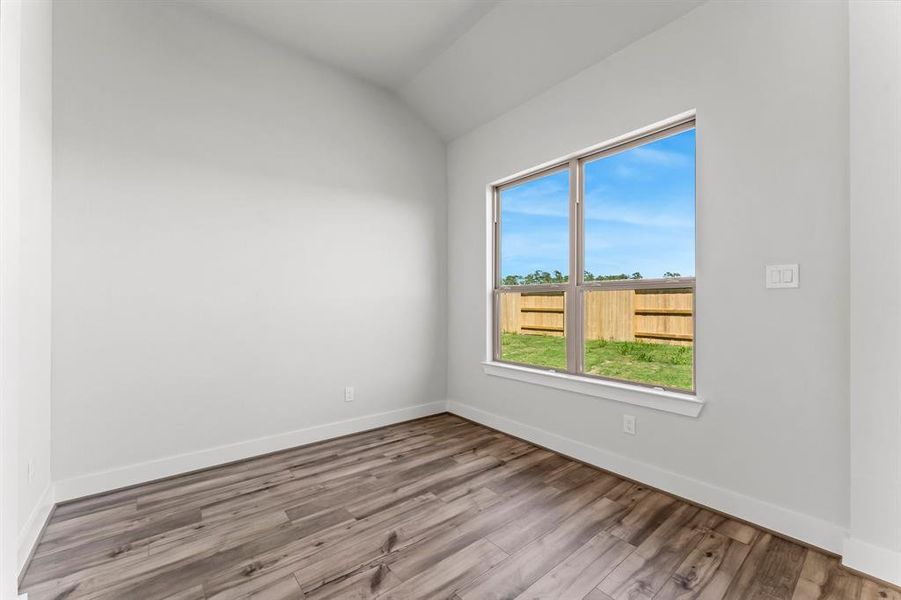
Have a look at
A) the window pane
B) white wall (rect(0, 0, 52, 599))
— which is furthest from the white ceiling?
white wall (rect(0, 0, 52, 599))

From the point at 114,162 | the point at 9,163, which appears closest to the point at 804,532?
the point at 9,163

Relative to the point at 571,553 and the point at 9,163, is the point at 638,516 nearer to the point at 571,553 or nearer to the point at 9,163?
the point at 571,553

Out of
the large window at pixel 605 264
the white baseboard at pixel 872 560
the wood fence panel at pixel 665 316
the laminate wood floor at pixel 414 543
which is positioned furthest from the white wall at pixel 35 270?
the white baseboard at pixel 872 560

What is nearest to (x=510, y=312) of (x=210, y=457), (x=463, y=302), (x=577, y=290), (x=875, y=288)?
(x=463, y=302)

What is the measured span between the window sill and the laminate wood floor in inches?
20.4

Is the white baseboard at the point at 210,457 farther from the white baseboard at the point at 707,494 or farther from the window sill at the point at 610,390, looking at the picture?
the white baseboard at the point at 707,494

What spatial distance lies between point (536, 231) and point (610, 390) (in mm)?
1477

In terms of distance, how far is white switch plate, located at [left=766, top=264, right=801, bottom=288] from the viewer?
193 cm

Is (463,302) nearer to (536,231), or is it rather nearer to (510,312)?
(510,312)

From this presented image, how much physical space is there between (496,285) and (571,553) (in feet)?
7.85

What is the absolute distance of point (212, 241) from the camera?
2.81m

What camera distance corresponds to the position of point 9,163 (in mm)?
1328

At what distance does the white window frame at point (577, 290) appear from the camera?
241 cm

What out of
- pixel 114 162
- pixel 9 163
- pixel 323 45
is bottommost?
pixel 9 163
